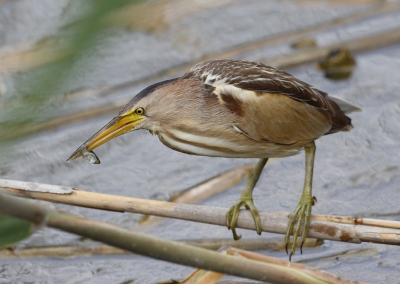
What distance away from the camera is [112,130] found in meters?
1.96

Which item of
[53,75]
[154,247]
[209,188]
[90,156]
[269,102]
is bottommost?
[209,188]

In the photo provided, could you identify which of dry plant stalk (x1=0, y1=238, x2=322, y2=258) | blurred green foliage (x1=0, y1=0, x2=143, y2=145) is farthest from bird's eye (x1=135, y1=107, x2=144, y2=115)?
blurred green foliage (x1=0, y1=0, x2=143, y2=145)

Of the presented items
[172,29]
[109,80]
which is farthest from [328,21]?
[109,80]

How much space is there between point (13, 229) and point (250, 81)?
5.09 ft

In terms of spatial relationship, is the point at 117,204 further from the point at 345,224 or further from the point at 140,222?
the point at 140,222

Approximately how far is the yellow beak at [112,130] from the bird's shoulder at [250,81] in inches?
10.5

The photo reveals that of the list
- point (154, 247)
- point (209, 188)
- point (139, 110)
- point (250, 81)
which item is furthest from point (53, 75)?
point (209, 188)

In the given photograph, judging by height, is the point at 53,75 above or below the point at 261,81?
above

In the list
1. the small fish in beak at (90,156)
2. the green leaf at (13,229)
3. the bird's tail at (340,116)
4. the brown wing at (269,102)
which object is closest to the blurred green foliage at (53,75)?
the green leaf at (13,229)

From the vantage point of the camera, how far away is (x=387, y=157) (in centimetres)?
346

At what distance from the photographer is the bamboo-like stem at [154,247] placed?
0.69m

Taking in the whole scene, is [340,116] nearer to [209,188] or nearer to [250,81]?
[250,81]

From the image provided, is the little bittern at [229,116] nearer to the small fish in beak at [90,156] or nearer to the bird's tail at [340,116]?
the small fish in beak at [90,156]

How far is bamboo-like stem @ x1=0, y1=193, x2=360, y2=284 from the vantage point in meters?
0.69
